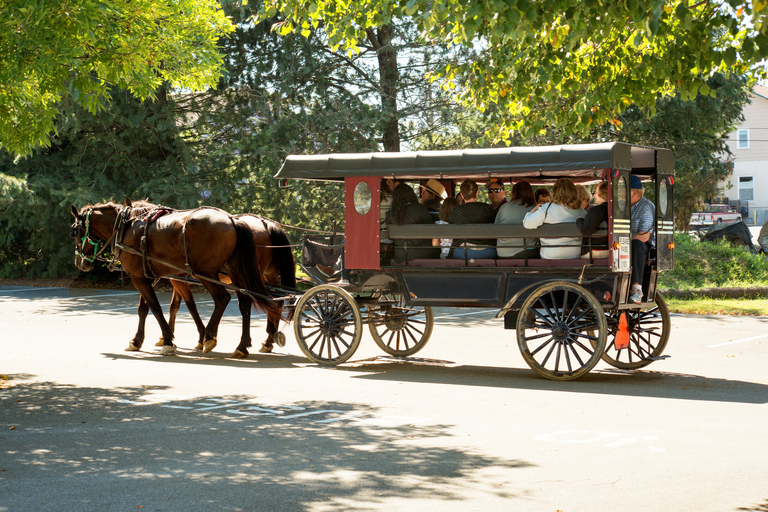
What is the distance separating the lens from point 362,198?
10.6 meters

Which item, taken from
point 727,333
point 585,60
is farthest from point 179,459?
point 727,333

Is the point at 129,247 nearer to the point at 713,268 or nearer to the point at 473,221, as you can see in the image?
the point at 473,221

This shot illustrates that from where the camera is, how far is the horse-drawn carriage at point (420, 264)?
938 centimetres

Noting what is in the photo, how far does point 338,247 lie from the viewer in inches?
462

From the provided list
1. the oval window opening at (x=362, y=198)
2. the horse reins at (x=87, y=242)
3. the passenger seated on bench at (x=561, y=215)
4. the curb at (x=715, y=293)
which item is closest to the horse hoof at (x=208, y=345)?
the horse reins at (x=87, y=242)

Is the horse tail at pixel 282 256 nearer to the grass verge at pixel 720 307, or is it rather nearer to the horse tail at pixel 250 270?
the horse tail at pixel 250 270

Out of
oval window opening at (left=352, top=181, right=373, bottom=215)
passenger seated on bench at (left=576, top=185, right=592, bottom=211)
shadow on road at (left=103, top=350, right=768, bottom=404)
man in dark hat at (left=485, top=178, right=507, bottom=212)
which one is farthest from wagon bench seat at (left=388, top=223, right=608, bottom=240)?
shadow on road at (left=103, top=350, right=768, bottom=404)

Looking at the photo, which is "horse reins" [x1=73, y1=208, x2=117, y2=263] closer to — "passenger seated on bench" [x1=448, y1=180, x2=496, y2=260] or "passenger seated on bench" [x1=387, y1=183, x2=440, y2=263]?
"passenger seated on bench" [x1=387, y1=183, x2=440, y2=263]

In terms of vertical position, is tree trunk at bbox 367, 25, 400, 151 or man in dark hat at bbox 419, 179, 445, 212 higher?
tree trunk at bbox 367, 25, 400, 151

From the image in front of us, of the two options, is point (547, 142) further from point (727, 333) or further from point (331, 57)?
point (727, 333)

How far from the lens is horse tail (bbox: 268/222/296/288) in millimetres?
12555

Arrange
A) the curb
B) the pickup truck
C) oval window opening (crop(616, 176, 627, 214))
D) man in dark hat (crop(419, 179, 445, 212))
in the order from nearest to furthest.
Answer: oval window opening (crop(616, 176, 627, 214)), man in dark hat (crop(419, 179, 445, 212)), the curb, the pickup truck

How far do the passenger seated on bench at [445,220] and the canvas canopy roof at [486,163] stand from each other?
1.88 ft

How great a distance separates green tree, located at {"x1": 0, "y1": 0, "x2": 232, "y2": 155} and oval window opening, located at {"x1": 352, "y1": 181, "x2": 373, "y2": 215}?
232cm
